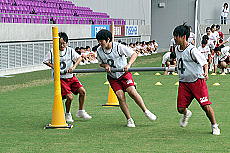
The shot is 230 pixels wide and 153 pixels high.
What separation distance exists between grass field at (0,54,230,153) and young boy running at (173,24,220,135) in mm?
452

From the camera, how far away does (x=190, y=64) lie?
27.5 ft

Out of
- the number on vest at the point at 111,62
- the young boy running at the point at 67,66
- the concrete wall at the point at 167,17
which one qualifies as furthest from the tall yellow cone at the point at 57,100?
the concrete wall at the point at 167,17

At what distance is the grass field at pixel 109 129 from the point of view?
7.47 m

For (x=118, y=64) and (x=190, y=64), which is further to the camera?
(x=118, y=64)

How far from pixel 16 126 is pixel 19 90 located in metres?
6.44

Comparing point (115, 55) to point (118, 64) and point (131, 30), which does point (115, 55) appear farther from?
point (131, 30)

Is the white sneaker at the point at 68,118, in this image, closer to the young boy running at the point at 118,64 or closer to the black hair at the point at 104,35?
the young boy running at the point at 118,64

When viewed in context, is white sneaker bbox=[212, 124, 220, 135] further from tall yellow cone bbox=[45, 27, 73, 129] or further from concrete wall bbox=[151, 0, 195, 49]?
concrete wall bbox=[151, 0, 195, 49]

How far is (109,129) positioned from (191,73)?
1673 millimetres

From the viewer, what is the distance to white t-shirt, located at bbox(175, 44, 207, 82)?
829 cm

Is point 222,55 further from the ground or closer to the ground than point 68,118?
further from the ground

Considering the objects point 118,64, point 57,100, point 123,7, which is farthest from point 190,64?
point 123,7

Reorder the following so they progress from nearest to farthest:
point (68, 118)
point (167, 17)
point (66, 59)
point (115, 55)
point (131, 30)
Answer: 1. point (115, 55)
2. point (66, 59)
3. point (68, 118)
4. point (131, 30)
5. point (167, 17)

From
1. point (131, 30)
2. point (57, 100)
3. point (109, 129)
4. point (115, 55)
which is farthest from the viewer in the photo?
point (131, 30)
